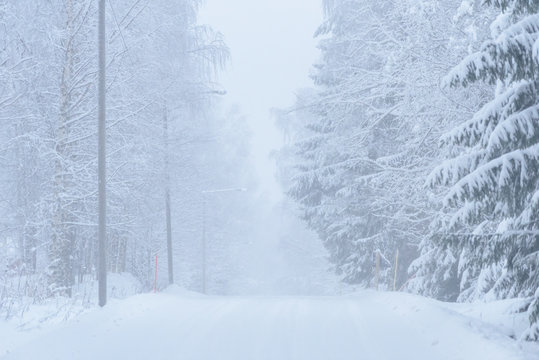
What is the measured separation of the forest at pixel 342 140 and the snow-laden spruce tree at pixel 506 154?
0.7 inches

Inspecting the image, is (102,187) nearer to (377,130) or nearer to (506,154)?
(506,154)

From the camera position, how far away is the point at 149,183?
21469 millimetres

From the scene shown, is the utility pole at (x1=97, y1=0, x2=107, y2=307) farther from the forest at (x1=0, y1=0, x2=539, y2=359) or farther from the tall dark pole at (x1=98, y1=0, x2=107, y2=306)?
the forest at (x1=0, y1=0, x2=539, y2=359)

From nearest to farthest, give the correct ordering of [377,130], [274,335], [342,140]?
1. [274,335]
2. [342,140]
3. [377,130]

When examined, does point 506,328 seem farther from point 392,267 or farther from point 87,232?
point 87,232

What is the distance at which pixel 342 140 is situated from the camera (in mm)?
20094

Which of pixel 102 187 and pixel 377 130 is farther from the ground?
pixel 377 130

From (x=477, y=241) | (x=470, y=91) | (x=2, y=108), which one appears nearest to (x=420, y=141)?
(x=470, y=91)

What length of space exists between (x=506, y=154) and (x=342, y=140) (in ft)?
44.8

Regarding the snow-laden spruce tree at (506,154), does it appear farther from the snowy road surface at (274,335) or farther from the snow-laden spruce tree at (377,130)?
the snow-laden spruce tree at (377,130)

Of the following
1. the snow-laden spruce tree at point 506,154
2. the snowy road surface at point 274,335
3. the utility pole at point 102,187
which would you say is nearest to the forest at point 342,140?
the snow-laden spruce tree at point 506,154

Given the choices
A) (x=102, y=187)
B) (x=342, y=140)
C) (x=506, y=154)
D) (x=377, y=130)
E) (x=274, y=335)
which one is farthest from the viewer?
(x=377, y=130)

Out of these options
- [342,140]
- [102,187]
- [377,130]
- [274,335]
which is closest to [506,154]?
[274,335]

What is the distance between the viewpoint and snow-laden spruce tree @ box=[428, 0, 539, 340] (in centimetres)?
607
